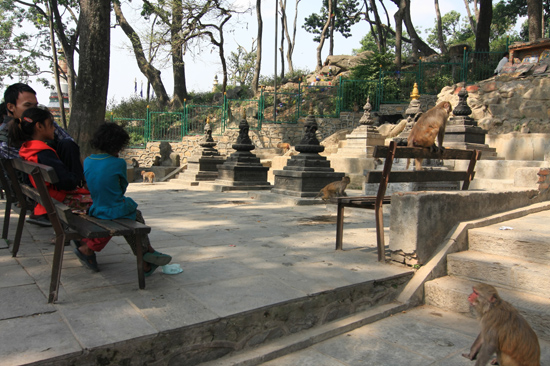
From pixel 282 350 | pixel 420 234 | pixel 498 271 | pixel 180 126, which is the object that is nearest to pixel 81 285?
pixel 282 350

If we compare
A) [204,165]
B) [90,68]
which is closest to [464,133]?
[204,165]

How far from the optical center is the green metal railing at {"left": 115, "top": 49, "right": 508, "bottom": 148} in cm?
1920

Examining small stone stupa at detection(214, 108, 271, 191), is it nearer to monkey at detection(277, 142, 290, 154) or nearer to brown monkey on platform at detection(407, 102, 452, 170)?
monkey at detection(277, 142, 290, 154)

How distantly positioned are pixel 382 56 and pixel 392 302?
19.9m

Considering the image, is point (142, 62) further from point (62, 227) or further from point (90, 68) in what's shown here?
point (62, 227)

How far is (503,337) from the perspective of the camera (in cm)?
209

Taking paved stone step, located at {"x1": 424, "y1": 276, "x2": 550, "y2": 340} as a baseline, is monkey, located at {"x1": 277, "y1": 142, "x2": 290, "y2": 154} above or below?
above

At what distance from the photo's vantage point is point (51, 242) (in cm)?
402

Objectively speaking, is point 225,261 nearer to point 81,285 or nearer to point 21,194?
point 81,285

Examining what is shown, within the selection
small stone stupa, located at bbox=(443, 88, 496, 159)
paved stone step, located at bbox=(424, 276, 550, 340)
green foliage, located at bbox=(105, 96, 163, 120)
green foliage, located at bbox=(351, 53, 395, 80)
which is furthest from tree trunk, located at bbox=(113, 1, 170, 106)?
paved stone step, located at bbox=(424, 276, 550, 340)

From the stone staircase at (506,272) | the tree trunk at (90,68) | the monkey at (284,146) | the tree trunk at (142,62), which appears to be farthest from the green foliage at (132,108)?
the stone staircase at (506,272)

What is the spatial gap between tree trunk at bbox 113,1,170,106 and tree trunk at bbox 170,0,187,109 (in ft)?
2.64

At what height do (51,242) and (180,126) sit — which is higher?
(180,126)

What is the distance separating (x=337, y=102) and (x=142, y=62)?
13.2 meters
